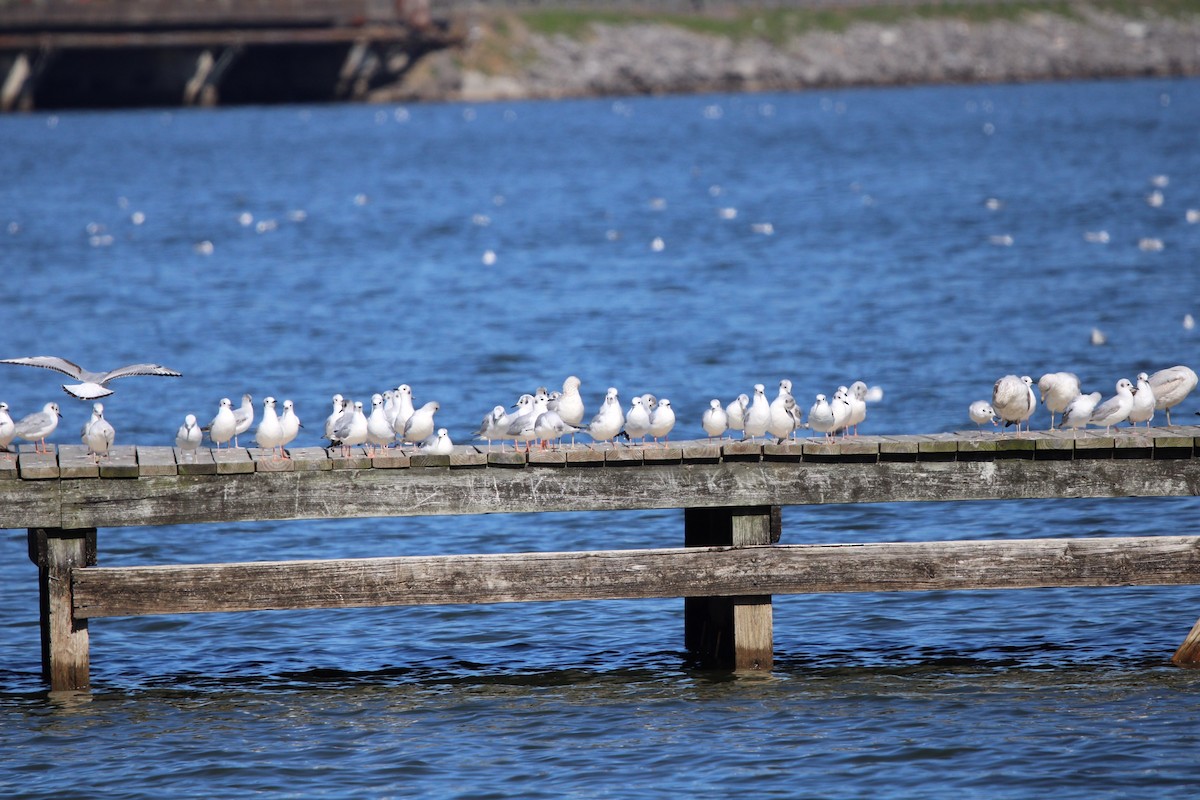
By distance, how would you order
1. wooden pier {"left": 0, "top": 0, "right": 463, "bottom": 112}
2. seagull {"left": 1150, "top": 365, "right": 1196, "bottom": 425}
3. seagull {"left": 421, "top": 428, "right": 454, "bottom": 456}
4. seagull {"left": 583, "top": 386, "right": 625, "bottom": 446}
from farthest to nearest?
1. wooden pier {"left": 0, "top": 0, "right": 463, "bottom": 112}
2. seagull {"left": 1150, "top": 365, "right": 1196, "bottom": 425}
3. seagull {"left": 583, "top": 386, "right": 625, "bottom": 446}
4. seagull {"left": 421, "top": 428, "right": 454, "bottom": 456}

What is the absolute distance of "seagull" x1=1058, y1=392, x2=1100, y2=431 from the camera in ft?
46.3

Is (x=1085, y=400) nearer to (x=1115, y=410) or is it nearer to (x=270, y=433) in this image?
(x=1115, y=410)

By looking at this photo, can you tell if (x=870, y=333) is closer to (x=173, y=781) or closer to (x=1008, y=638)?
(x=1008, y=638)

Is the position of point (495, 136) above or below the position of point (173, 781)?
above

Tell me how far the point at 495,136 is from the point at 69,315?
56.9 m

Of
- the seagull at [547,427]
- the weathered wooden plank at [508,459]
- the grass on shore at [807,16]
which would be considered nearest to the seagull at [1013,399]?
the weathered wooden plank at [508,459]

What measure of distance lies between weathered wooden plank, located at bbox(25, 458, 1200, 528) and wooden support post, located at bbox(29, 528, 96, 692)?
220mm

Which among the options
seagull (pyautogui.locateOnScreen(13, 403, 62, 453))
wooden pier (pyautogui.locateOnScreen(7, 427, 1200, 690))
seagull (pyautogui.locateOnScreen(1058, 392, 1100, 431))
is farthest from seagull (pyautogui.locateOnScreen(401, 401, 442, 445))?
seagull (pyautogui.locateOnScreen(1058, 392, 1100, 431))

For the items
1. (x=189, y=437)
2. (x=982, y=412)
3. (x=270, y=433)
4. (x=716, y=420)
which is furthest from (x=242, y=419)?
(x=982, y=412)

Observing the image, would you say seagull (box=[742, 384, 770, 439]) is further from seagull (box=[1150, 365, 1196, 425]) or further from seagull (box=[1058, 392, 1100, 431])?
seagull (box=[1150, 365, 1196, 425])

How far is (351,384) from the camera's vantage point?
94.2 feet

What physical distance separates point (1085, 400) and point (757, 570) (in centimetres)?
315

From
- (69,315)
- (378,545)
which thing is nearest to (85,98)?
(69,315)

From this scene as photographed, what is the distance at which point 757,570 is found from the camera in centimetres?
1345
